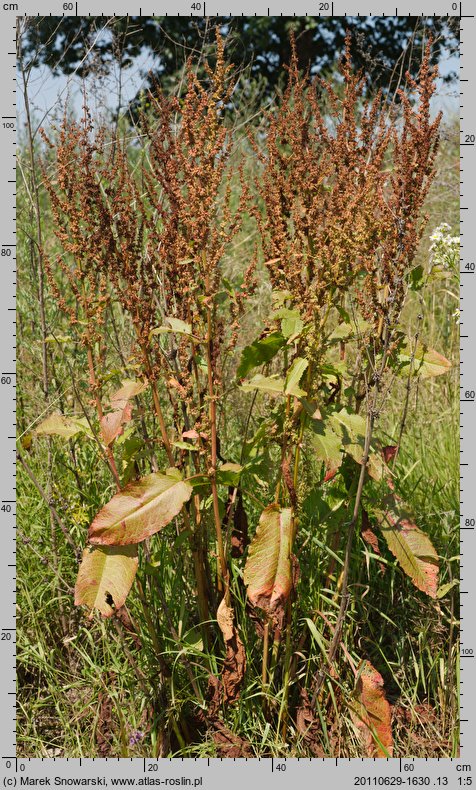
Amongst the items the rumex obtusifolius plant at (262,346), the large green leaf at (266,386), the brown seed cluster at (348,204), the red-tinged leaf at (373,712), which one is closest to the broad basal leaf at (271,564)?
the rumex obtusifolius plant at (262,346)

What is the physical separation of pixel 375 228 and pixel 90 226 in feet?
2.80

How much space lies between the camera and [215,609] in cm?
260

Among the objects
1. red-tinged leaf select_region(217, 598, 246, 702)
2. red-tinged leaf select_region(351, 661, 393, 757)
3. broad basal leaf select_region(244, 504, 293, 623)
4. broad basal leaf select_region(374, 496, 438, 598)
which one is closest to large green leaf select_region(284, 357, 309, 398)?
broad basal leaf select_region(244, 504, 293, 623)

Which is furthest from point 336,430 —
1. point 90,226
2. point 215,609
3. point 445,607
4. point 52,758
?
point 52,758

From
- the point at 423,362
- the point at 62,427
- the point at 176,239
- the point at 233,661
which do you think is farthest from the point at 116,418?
the point at 423,362

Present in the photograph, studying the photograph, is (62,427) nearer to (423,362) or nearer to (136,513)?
(136,513)

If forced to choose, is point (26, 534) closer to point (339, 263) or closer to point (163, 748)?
point (163, 748)

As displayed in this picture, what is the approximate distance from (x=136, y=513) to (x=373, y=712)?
1.06m

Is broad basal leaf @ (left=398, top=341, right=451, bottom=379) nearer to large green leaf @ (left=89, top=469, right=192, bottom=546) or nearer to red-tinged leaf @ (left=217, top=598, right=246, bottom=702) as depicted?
large green leaf @ (left=89, top=469, right=192, bottom=546)

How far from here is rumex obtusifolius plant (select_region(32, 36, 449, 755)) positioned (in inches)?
85.7

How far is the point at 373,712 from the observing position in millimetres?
2492

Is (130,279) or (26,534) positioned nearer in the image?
(130,279)

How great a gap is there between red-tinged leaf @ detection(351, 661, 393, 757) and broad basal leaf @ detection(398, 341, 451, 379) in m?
0.97

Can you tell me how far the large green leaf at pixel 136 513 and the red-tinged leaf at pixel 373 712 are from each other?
89 centimetres
